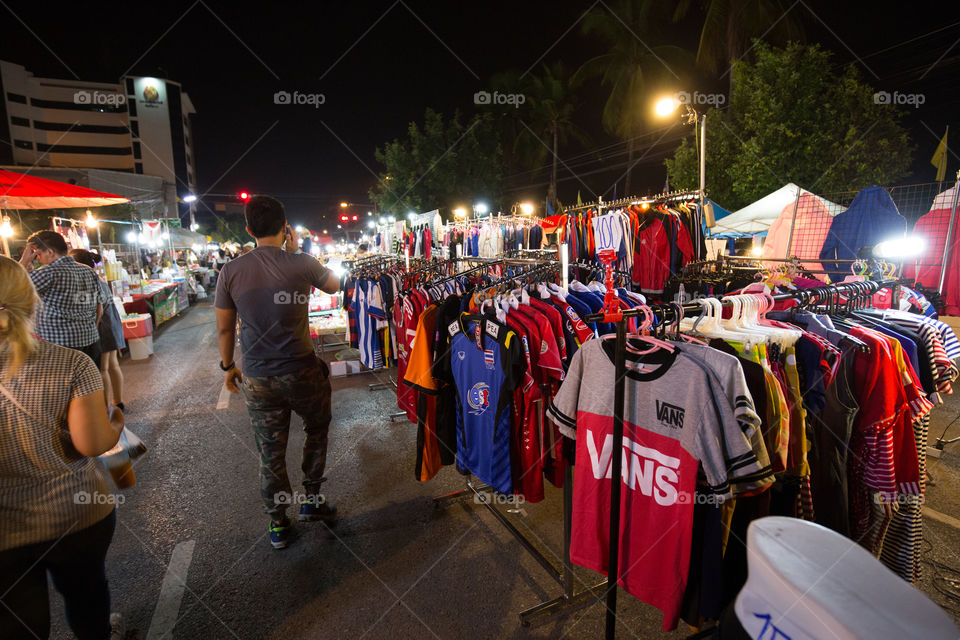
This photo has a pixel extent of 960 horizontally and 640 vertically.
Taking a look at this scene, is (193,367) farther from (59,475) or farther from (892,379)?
(892,379)

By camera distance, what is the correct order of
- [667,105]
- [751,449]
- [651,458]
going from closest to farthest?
[751,449] < [651,458] < [667,105]

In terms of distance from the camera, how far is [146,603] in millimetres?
2686

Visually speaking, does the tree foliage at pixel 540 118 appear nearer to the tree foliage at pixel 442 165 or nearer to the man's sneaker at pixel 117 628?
the tree foliage at pixel 442 165

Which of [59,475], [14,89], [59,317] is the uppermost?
[14,89]

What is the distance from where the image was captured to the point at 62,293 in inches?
176

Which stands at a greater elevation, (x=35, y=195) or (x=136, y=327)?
(x=35, y=195)

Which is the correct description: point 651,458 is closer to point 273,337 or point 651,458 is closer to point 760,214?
point 273,337

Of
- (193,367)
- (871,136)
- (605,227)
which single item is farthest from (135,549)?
(871,136)

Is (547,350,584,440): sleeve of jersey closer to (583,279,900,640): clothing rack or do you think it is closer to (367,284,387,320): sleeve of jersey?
(583,279,900,640): clothing rack

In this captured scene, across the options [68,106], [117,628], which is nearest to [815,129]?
[117,628]

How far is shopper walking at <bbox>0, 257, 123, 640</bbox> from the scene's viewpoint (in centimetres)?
156

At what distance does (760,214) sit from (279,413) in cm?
981

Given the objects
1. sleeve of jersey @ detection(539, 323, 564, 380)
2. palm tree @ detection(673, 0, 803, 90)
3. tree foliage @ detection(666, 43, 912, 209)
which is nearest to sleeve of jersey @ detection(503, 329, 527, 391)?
sleeve of jersey @ detection(539, 323, 564, 380)

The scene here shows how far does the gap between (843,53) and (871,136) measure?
13.3 ft
